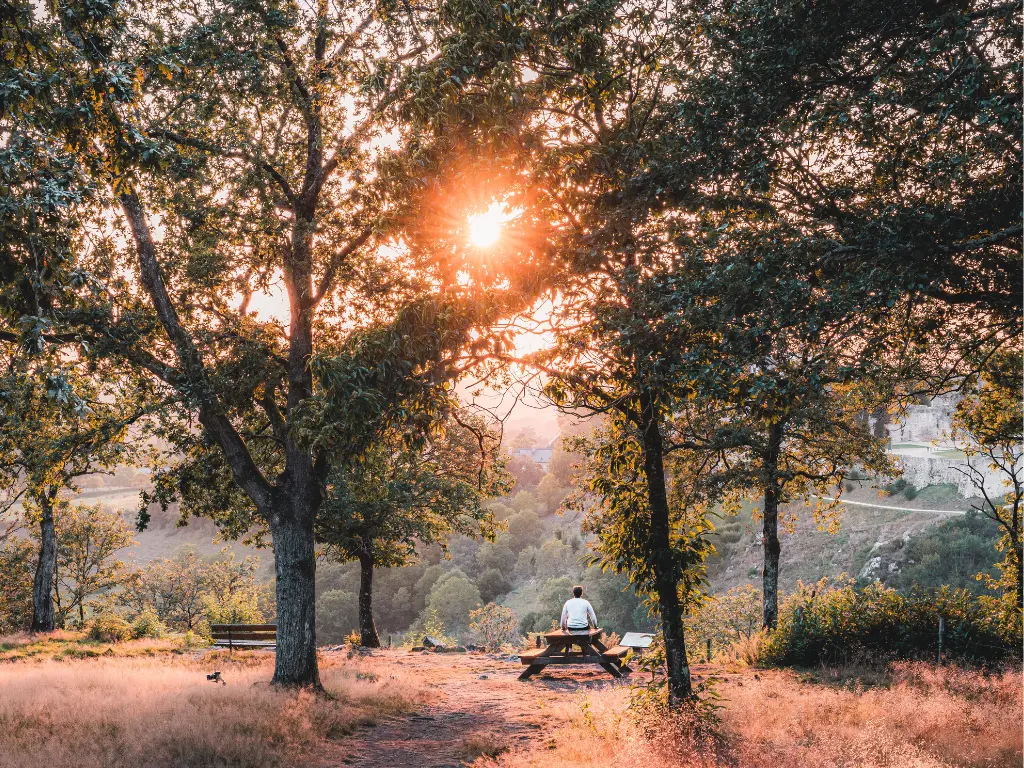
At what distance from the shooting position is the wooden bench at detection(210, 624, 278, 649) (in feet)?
56.3

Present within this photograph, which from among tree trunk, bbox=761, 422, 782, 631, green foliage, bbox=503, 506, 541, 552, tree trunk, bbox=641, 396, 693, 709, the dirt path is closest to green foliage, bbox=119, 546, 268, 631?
the dirt path

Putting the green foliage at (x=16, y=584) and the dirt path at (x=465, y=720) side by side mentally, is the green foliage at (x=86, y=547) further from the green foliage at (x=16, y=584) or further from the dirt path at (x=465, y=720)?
the dirt path at (x=465, y=720)

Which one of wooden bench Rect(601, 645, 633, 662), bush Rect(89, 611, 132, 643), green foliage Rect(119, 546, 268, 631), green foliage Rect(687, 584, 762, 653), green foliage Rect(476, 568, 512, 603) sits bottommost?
green foliage Rect(476, 568, 512, 603)

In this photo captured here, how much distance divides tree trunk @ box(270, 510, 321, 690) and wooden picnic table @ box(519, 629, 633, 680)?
16.0 ft

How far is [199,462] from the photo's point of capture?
1223cm

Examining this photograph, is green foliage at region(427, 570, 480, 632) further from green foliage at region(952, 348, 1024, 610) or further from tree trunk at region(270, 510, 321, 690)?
green foliage at region(952, 348, 1024, 610)

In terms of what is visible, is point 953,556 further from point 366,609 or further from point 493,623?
point 366,609

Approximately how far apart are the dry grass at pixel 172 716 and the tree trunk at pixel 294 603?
1.77ft

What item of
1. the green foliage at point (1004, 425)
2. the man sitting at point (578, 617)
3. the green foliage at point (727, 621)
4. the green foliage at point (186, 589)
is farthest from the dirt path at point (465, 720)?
the green foliage at point (186, 589)

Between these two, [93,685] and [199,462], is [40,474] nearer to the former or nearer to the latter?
[199,462]

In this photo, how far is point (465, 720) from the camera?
33.1 feet

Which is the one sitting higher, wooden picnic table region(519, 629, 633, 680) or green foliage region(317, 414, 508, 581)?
green foliage region(317, 414, 508, 581)

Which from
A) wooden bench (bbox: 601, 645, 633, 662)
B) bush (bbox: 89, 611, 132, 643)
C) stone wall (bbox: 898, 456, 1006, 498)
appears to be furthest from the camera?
stone wall (bbox: 898, 456, 1006, 498)

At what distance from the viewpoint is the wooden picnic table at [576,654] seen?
1341cm
